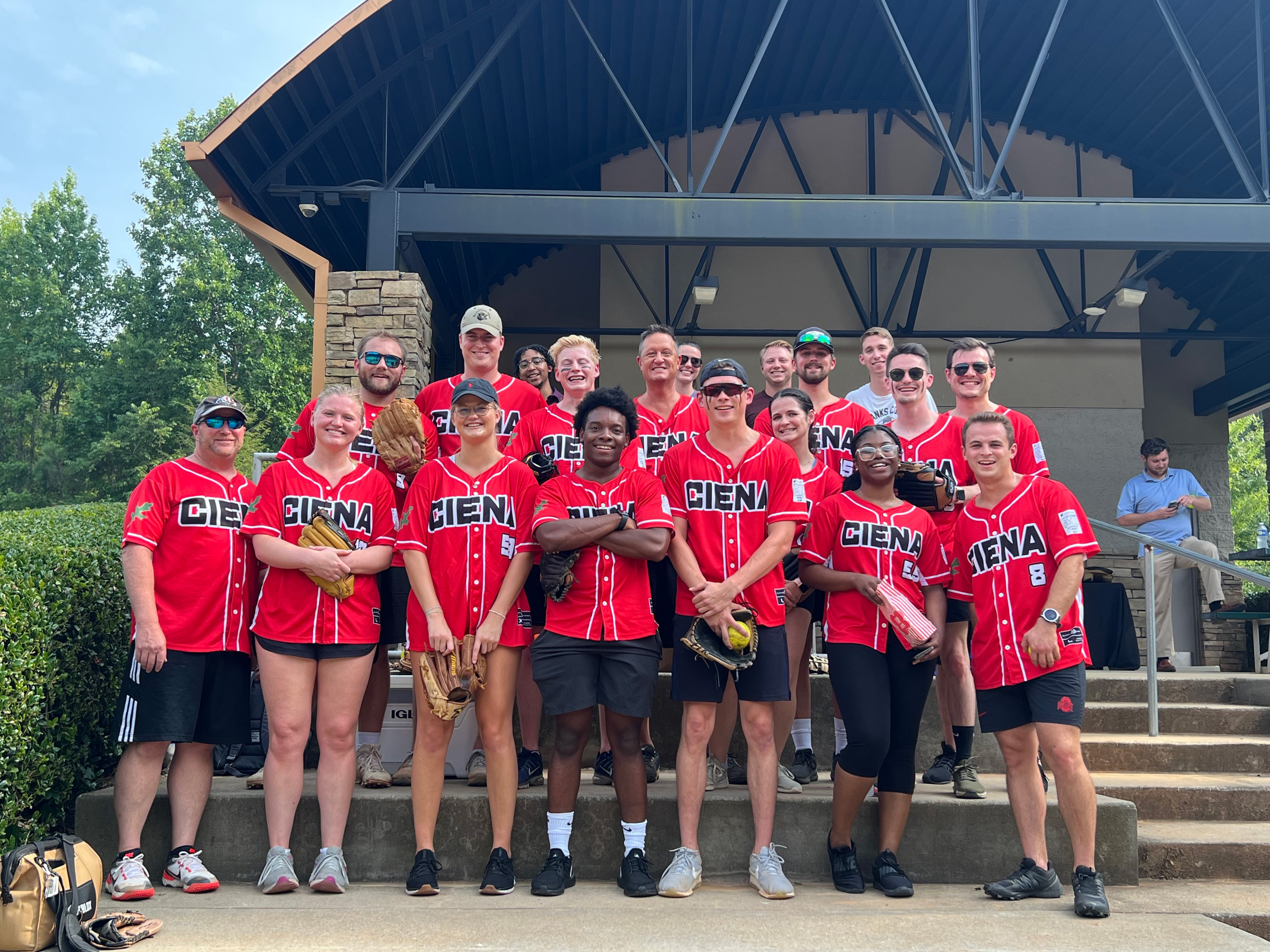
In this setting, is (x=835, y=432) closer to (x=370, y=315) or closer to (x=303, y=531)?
(x=303, y=531)

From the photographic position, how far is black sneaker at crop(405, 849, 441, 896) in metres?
4.07

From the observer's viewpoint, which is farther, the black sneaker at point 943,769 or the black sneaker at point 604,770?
the black sneaker at point 943,769

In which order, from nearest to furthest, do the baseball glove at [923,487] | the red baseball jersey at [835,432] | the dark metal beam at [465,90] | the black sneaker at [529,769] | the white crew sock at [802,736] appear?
the baseball glove at [923,487] < the black sneaker at [529,769] < the white crew sock at [802,736] < the red baseball jersey at [835,432] < the dark metal beam at [465,90]

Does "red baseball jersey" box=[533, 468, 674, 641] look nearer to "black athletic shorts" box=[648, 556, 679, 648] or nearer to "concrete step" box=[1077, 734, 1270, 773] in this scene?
"black athletic shorts" box=[648, 556, 679, 648]

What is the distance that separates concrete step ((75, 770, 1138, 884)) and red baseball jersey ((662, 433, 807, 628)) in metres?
0.96

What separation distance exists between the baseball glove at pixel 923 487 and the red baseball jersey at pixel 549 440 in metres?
1.52

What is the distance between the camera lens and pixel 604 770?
15.6ft

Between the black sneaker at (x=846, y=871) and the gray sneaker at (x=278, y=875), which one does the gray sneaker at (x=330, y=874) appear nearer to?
the gray sneaker at (x=278, y=875)

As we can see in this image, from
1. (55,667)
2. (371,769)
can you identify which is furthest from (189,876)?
(55,667)

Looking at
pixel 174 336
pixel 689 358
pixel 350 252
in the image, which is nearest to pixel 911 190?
pixel 350 252

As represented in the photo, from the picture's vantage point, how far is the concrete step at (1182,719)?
20.6ft

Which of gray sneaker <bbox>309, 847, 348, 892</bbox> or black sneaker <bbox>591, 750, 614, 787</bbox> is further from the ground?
black sneaker <bbox>591, 750, 614, 787</bbox>

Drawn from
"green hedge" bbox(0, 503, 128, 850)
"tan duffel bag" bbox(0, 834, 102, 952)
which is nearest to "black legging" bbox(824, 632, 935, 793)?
"tan duffel bag" bbox(0, 834, 102, 952)

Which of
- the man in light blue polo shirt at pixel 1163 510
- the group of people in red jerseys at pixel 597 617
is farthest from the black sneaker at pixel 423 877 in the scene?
the man in light blue polo shirt at pixel 1163 510
